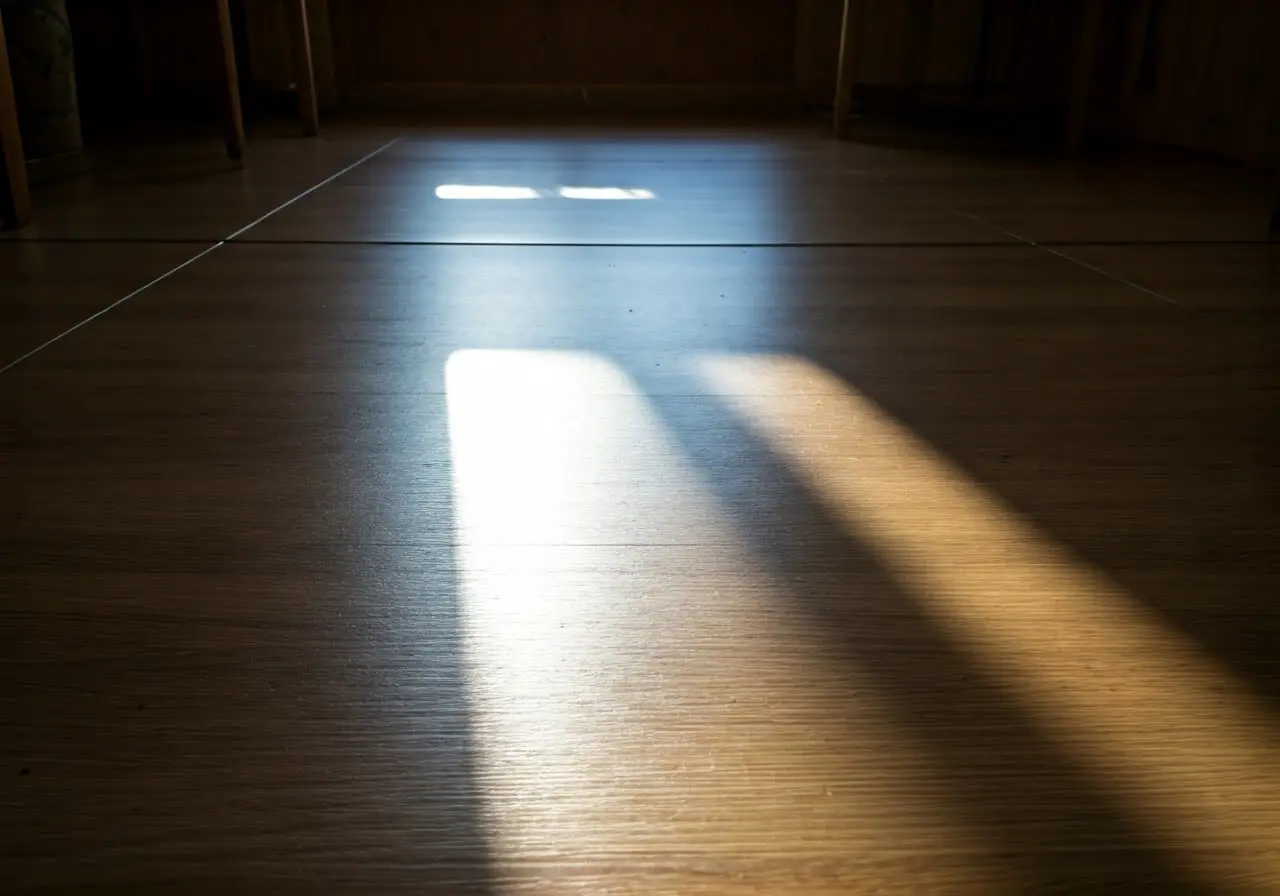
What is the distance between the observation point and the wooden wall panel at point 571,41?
3.68m

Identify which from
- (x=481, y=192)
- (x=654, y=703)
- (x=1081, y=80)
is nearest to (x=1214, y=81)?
(x=1081, y=80)

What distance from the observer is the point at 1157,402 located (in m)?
0.83

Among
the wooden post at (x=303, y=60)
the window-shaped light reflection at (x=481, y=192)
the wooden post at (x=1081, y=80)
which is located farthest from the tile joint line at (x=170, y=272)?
the wooden post at (x=1081, y=80)

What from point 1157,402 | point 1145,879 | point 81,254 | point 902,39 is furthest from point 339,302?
point 902,39

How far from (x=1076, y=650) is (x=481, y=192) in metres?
1.60

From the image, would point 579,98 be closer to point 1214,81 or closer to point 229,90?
point 229,90

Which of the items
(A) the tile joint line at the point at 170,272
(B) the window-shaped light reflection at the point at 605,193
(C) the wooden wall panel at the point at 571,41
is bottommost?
(A) the tile joint line at the point at 170,272

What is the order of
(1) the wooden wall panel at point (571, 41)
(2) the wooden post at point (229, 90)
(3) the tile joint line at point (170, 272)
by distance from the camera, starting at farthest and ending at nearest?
1. (1) the wooden wall panel at point (571, 41)
2. (2) the wooden post at point (229, 90)
3. (3) the tile joint line at point (170, 272)

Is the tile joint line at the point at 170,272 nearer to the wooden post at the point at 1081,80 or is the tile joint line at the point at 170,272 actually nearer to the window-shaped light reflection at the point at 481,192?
the window-shaped light reflection at the point at 481,192

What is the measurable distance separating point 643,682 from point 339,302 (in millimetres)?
787

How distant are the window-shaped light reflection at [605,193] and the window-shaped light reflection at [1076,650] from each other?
118cm

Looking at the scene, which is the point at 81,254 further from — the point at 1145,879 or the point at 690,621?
the point at 1145,879

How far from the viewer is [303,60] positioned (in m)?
2.63

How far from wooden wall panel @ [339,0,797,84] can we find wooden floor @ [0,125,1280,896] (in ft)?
9.14
